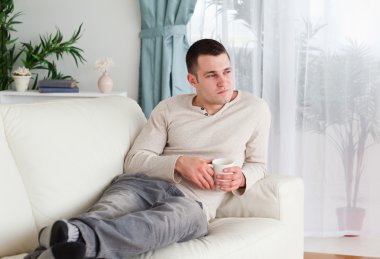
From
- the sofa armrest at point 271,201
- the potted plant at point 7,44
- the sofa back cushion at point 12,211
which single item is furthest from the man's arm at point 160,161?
the potted plant at point 7,44

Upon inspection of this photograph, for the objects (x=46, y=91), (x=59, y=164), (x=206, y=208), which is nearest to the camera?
(x=59, y=164)

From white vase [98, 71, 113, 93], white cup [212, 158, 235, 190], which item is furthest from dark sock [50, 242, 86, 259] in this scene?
white vase [98, 71, 113, 93]

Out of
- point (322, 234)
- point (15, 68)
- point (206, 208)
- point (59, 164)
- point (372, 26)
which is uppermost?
point (372, 26)

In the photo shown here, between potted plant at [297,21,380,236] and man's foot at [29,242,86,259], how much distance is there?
1901 mm

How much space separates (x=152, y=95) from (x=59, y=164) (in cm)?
147

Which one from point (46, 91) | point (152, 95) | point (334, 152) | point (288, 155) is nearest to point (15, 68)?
point (46, 91)

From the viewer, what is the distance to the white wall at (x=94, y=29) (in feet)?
11.7

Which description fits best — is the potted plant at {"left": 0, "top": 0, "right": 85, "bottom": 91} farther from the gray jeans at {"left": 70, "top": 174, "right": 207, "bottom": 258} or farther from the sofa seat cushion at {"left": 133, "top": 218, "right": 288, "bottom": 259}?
the sofa seat cushion at {"left": 133, "top": 218, "right": 288, "bottom": 259}

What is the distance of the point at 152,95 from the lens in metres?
3.44

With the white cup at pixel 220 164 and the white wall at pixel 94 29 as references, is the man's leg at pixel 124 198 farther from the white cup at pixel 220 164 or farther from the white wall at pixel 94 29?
the white wall at pixel 94 29

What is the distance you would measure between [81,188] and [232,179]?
0.56m

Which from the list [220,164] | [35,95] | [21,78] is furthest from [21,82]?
[220,164]

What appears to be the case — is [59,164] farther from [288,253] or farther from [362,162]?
[362,162]

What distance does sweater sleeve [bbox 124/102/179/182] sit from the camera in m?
2.15
